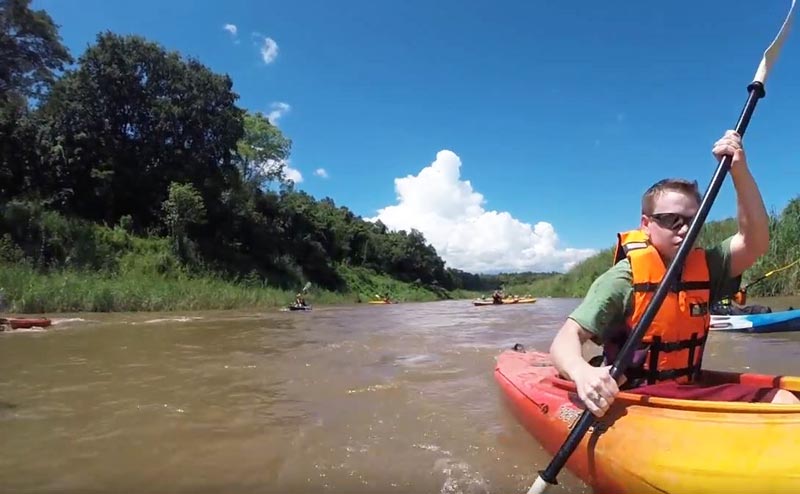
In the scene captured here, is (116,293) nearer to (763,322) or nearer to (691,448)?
(763,322)

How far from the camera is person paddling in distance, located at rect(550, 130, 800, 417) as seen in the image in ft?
7.77

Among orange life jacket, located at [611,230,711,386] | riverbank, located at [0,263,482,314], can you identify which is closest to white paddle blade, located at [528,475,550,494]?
orange life jacket, located at [611,230,711,386]

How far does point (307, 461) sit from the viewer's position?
307 cm

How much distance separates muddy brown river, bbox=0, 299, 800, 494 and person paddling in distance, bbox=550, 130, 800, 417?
651mm

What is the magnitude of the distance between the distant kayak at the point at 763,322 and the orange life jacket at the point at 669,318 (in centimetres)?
689

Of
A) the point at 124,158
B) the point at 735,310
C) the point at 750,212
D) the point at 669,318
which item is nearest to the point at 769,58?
the point at 750,212

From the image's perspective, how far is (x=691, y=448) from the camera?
2066mm

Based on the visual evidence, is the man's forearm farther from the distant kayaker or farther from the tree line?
the tree line

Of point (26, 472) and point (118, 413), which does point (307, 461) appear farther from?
point (118, 413)

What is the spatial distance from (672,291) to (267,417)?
2864mm

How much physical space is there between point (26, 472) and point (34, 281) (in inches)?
547

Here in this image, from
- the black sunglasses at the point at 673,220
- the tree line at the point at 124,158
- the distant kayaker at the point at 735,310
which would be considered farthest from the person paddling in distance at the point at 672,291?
the tree line at the point at 124,158

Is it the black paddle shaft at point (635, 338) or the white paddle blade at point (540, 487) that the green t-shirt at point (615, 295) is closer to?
the black paddle shaft at point (635, 338)

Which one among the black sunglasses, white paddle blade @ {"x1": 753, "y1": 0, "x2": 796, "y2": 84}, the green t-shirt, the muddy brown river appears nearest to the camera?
the green t-shirt
